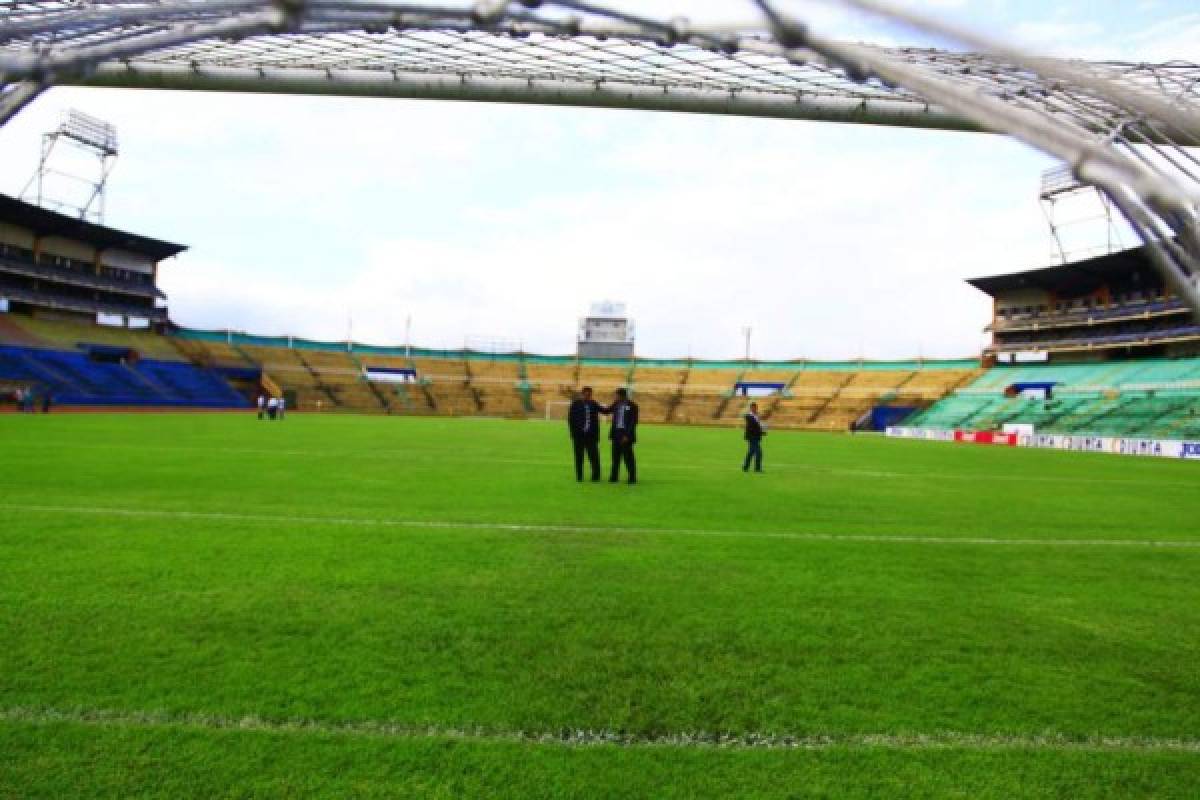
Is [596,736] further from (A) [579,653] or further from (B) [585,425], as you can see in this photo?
(B) [585,425]

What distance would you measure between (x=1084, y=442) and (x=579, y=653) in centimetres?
3877

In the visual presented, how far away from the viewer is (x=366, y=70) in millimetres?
5973

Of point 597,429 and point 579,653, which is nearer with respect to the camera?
point 579,653

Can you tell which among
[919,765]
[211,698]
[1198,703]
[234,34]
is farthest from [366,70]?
[1198,703]

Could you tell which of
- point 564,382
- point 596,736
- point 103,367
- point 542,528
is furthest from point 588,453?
point 564,382

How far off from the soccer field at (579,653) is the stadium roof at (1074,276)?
5350 cm

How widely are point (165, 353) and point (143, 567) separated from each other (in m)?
64.5

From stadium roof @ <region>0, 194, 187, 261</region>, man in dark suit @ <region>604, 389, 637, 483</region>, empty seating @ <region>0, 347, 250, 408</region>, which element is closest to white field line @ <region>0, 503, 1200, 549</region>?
man in dark suit @ <region>604, 389, 637, 483</region>

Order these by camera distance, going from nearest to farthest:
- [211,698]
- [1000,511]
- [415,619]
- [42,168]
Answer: [211,698]
[415,619]
[1000,511]
[42,168]

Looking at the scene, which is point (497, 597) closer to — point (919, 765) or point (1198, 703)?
point (919, 765)

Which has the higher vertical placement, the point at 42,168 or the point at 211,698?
the point at 42,168

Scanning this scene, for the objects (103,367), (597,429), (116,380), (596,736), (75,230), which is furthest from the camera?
(75,230)

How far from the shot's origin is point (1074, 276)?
192 ft

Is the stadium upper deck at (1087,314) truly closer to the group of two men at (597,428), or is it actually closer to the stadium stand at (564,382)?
the stadium stand at (564,382)
